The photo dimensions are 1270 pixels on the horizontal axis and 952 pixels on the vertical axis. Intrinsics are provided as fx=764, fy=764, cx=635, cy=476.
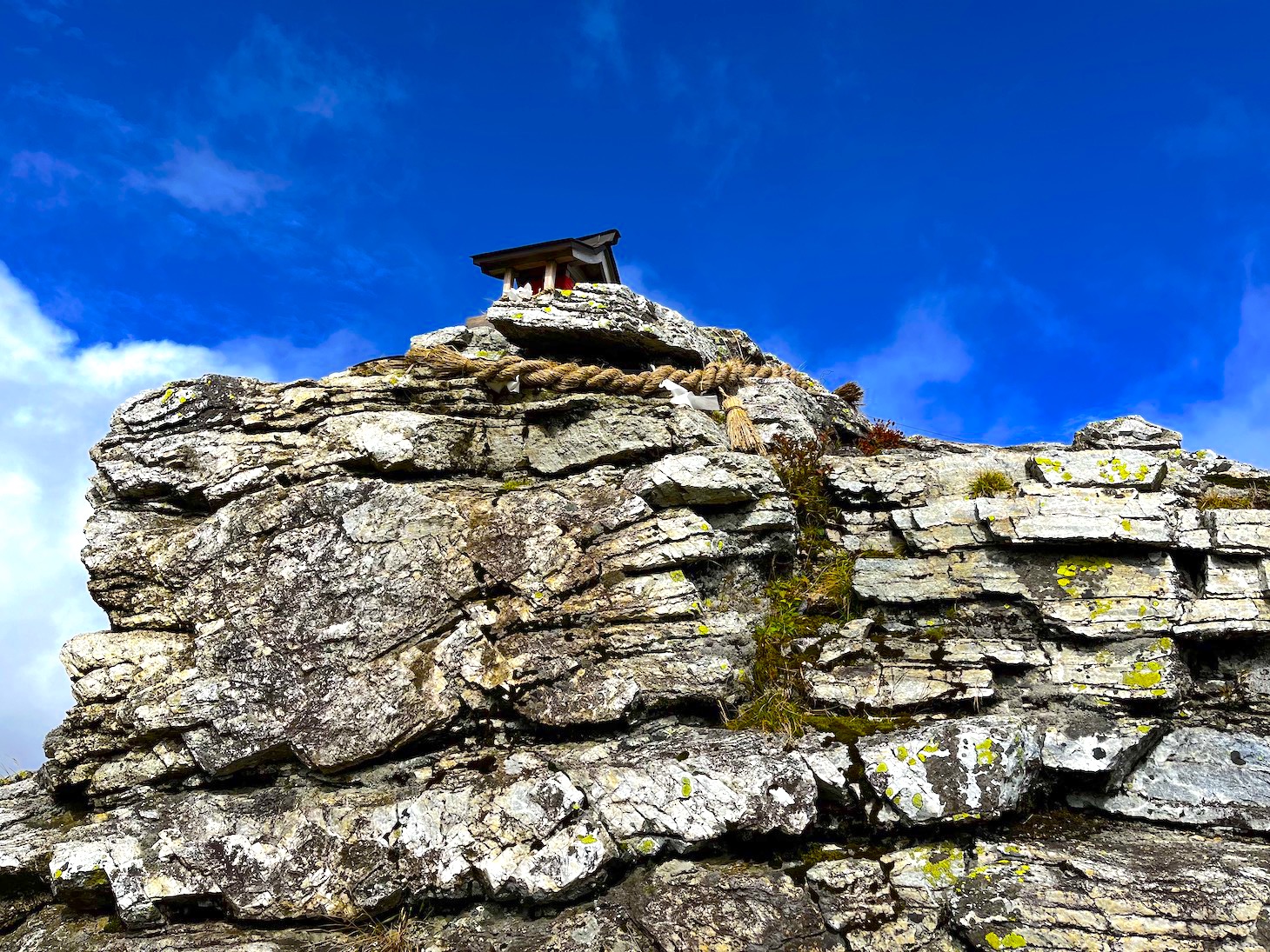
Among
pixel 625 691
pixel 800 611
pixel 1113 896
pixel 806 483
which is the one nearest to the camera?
pixel 1113 896

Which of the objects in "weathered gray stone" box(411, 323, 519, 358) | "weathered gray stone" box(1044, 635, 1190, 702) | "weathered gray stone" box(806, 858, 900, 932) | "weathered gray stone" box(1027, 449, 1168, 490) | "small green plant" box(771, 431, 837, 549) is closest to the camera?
"weathered gray stone" box(806, 858, 900, 932)

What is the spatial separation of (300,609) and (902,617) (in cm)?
735

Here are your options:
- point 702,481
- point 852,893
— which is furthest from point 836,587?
point 852,893

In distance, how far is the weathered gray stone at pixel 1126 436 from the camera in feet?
41.3

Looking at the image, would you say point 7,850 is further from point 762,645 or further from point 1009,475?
point 1009,475

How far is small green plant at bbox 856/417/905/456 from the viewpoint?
1299 centimetres

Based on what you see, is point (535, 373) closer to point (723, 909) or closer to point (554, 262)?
point (723, 909)

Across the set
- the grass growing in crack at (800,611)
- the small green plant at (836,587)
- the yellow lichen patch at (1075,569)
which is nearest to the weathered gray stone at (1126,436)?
the yellow lichen patch at (1075,569)

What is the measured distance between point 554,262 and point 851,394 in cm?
1588

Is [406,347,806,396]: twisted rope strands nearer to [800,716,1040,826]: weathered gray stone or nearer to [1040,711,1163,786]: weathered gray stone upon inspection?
[800,716,1040,826]: weathered gray stone

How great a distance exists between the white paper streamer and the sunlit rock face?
1.06 meters

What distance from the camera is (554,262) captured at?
91.5 ft

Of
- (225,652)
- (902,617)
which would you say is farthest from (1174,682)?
(225,652)

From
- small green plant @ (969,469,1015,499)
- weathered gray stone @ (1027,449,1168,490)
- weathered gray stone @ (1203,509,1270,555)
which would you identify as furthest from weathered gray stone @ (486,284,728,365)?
weathered gray stone @ (1203,509,1270,555)
